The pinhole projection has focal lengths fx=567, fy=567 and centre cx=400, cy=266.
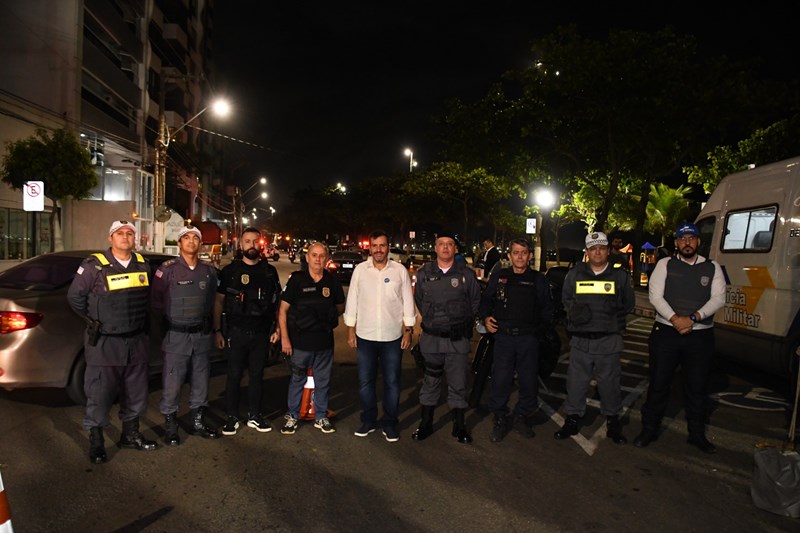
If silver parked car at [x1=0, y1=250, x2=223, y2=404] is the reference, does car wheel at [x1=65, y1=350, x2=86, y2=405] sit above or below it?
below

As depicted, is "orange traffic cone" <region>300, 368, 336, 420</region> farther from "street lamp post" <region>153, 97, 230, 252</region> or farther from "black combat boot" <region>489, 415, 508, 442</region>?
"street lamp post" <region>153, 97, 230, 252</region>

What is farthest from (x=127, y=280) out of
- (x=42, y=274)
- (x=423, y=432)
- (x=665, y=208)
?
(x=665, y=208)

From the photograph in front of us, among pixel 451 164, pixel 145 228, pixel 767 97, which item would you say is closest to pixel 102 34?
pixel 145 228

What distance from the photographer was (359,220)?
6169 centimetres

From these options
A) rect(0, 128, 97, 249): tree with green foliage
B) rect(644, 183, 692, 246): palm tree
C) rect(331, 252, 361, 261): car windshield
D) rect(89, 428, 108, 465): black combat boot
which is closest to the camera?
rect(89, 428, 108, 465): black combat boot

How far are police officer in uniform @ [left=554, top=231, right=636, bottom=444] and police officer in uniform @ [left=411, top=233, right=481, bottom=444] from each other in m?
0.96

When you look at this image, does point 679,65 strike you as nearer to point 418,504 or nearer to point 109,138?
point 418,504

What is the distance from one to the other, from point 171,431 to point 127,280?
1.33 m

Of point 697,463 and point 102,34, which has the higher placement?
point 102,34

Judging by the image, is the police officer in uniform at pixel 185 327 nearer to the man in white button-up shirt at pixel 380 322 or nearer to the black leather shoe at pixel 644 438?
the man in white button-up shirt at pixel 380 322

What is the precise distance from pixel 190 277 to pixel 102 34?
31796 millimetres

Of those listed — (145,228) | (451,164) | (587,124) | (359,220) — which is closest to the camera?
(587,124)

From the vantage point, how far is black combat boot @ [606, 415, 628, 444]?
5.10 metres

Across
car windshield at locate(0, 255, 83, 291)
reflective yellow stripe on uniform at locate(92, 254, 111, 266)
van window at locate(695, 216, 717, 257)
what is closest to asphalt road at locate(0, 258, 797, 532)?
car windshield at locate(0, 255, 83, 291)
